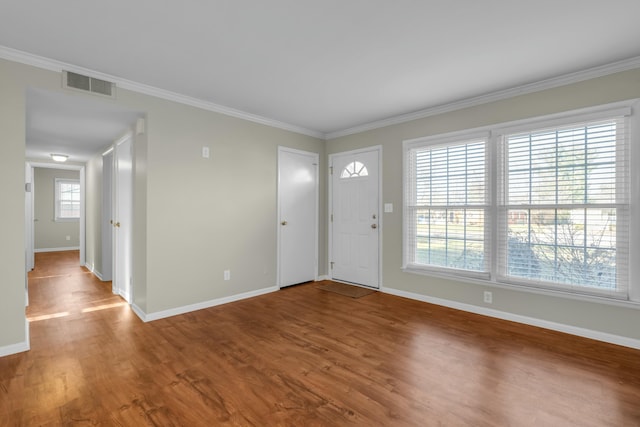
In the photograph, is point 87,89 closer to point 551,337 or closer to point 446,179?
point 446,179

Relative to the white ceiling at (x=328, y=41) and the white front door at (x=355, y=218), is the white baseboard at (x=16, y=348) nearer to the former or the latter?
the white ceiling at (x=328, y=41)

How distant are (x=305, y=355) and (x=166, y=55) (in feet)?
9.18

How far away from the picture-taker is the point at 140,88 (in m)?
3.16

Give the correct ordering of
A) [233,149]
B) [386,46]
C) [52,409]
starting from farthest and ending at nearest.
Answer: [233,149]
[386,46]
[52,409]

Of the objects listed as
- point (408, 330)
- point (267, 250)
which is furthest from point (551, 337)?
point (267, 250)

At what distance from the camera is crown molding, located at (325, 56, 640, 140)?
271 cm

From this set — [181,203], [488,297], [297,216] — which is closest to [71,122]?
[181,203]

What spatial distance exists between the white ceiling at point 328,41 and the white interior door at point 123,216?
135 centimetres

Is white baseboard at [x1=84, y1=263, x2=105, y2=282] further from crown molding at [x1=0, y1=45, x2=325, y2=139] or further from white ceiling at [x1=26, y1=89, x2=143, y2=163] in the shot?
crown molding at [x1=0, y1=45, x2=325, y2=139]

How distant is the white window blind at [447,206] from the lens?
3.57m

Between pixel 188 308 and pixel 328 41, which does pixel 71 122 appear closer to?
pixel 188 308

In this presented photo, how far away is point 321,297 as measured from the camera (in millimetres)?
4242

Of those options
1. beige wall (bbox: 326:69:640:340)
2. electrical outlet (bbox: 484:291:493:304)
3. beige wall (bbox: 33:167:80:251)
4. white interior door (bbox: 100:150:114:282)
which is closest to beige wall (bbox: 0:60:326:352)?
beige wall (bbox: 326:69:640:340)

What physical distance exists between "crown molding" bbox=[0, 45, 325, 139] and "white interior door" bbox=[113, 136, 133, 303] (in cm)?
95
